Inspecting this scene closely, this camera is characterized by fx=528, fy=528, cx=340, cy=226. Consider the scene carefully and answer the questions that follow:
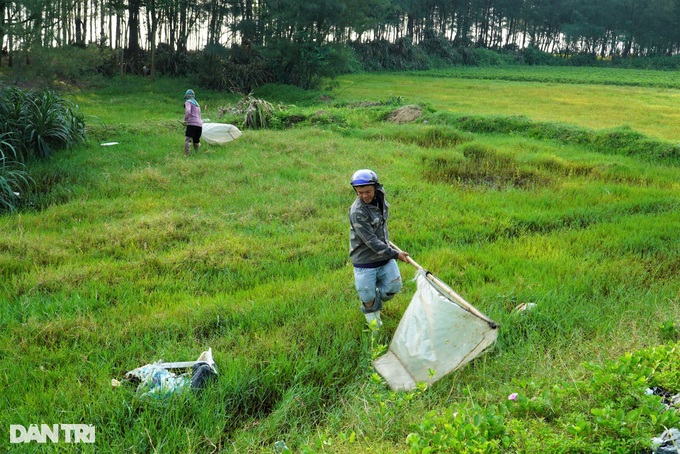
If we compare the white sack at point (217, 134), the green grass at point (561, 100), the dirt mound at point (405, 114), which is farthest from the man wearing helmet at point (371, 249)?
the dirt mound at point (405, 114)

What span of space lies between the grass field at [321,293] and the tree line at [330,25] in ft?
27.8

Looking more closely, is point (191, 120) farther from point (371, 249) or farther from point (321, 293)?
point (371, 249)

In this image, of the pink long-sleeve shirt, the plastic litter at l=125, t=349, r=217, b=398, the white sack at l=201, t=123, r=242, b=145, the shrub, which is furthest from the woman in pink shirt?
the plastic litter at l=125, t=349, r=217, b=398

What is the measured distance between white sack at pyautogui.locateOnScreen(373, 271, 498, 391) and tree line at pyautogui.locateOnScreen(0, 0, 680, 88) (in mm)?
12596

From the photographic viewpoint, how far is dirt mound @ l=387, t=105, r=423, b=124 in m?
15.3

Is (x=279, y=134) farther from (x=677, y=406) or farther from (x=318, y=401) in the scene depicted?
(x=677, y=406)

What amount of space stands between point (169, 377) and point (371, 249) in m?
1.70

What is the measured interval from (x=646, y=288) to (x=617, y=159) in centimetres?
621

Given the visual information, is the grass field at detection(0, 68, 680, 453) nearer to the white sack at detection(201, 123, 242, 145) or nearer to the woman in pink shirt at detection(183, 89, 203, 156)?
the woman in pink shirt at detection(183, 89, 203, 156)

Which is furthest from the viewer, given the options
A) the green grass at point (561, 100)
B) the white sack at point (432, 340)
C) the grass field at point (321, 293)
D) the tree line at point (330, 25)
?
the tree line at point (330, 25)

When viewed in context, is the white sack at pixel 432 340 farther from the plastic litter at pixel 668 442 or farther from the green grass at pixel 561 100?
the green grass at pixel 561 100

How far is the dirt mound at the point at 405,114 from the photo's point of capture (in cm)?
1533

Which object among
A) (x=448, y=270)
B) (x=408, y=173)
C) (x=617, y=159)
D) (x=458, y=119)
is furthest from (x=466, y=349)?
(x=458, y=119)

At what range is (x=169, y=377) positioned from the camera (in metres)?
3.34
